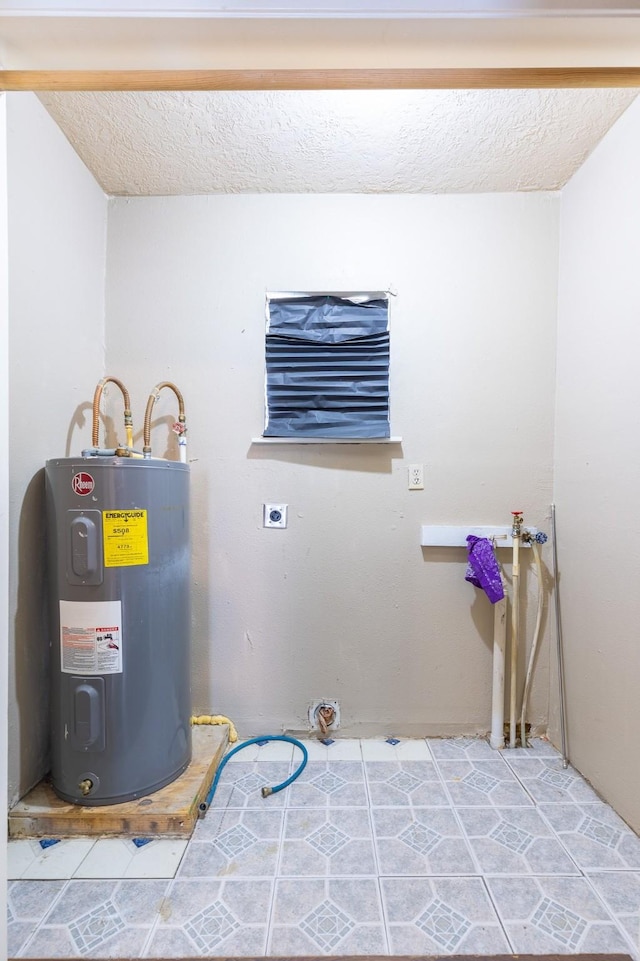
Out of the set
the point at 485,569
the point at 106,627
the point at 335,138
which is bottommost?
the point at 106,627

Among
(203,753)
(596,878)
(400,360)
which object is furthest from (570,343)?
(203,753)

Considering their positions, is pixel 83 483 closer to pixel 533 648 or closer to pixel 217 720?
pixel 217 720

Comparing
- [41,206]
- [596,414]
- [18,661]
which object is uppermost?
[41,206]

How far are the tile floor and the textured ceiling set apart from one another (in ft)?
8.03

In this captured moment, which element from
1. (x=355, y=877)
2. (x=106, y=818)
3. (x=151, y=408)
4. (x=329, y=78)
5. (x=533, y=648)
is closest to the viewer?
(x=329, y=78)

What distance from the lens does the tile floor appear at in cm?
102

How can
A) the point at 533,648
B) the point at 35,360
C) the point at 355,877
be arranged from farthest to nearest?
the point at 533,648, the point at 35,360, the point at 355,877

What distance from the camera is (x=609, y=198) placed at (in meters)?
1.54

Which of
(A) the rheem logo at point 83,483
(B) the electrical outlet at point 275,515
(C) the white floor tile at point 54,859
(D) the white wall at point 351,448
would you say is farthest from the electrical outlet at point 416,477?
(C) the white floor tile at point 54,859

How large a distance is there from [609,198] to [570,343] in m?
0.52

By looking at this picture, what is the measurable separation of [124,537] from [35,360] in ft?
2.41

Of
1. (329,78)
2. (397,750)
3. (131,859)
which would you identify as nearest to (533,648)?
(397,750)

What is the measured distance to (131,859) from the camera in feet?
4.05

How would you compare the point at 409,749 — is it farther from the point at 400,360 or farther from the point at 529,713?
the point at 400,360
